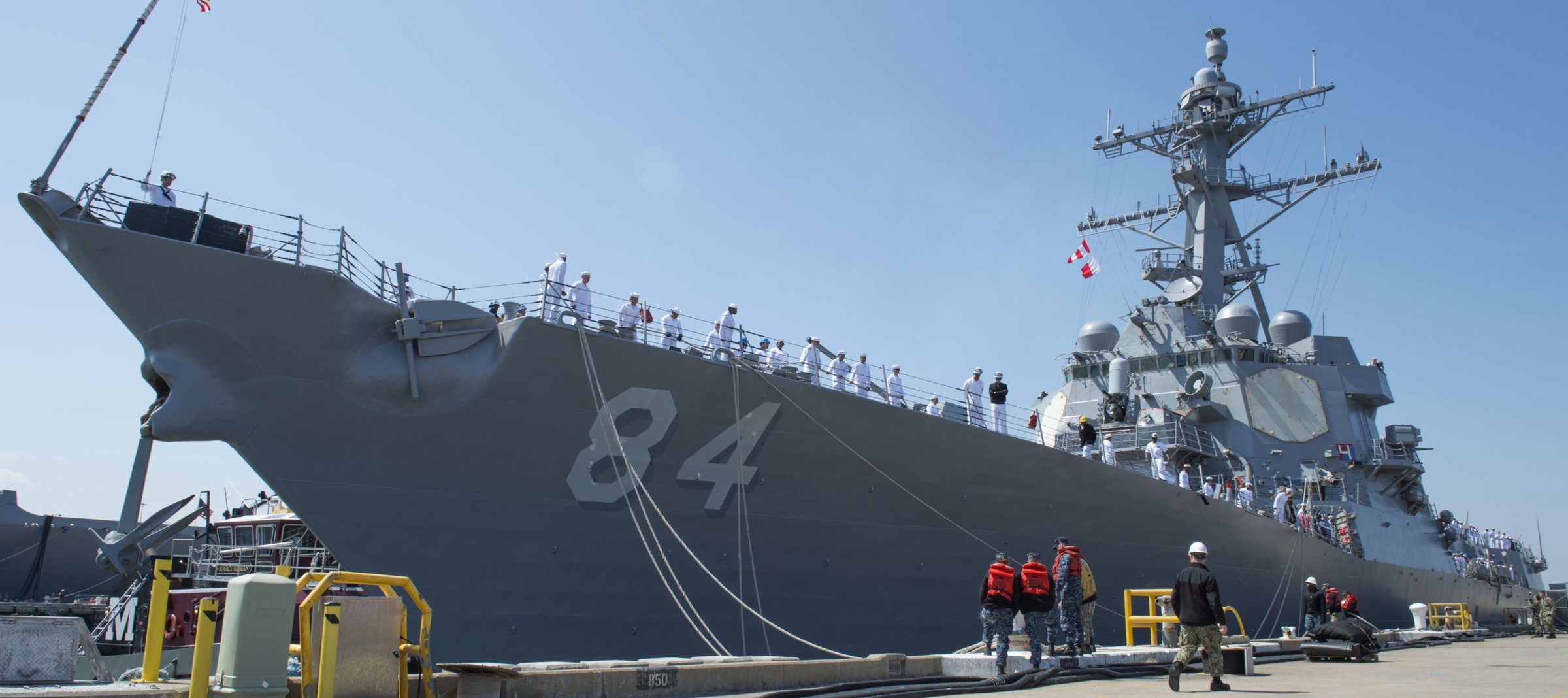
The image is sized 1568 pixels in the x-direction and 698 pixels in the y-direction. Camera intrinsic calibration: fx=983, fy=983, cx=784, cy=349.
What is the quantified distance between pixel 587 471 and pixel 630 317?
5.88 feet

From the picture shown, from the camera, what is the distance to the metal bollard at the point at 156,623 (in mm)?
4555

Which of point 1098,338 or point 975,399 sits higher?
point 1098,338

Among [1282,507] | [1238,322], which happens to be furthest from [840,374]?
[1238,322]

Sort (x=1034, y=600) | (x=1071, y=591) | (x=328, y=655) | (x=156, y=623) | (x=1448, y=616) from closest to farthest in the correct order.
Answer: (x=328, y=655), (x=156, y=623), (x=1034, y=600), (x=1071, y=591), (x=1448, y=616)

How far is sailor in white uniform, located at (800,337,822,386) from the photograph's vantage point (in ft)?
36.9

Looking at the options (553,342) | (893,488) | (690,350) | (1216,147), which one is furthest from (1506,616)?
(553,342)

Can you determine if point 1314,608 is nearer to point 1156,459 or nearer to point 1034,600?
point 1156,459

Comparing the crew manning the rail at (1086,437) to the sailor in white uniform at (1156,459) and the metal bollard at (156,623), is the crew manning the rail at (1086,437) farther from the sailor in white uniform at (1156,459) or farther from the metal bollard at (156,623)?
the metal bollard at (156,623)

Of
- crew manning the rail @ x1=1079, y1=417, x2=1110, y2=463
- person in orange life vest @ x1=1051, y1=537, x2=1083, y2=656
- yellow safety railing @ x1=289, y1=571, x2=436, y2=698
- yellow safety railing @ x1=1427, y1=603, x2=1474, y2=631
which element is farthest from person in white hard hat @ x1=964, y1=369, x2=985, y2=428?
yellow safety railing @ x1=1427, y1=603, x2=1474, y2=631

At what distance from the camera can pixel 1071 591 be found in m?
8.43

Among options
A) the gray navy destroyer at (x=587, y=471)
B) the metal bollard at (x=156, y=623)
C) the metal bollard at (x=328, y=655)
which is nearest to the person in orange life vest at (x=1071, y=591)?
the gray navy destroyer at (x=587, y=471)

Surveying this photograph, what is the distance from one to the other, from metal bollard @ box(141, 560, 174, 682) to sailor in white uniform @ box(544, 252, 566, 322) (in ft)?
17.6

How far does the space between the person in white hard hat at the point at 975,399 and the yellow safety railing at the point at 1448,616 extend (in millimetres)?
10624

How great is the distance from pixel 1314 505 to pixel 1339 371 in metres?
3.19
